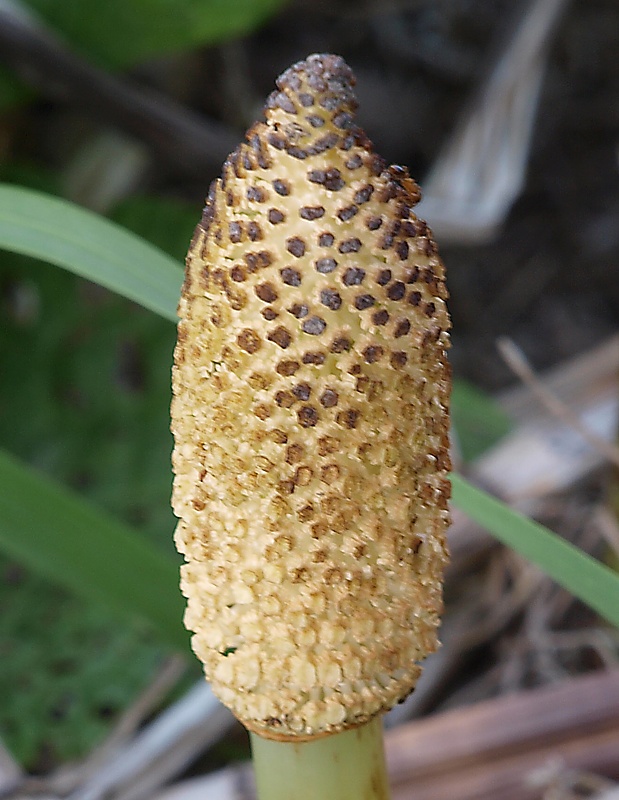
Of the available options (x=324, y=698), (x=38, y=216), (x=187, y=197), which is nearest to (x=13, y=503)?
(x=38, y=216)

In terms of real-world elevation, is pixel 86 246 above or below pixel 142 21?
below

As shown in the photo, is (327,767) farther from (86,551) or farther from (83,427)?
(83,427)

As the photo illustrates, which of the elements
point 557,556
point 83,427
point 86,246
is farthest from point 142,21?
point 557,556

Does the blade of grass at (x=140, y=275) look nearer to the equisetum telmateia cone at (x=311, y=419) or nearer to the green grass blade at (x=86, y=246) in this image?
the green grass blade at (x=86, y=246)

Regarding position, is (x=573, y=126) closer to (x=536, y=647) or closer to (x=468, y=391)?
(x=468, y=391)

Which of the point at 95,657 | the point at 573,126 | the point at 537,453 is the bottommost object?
the point at 95,657
